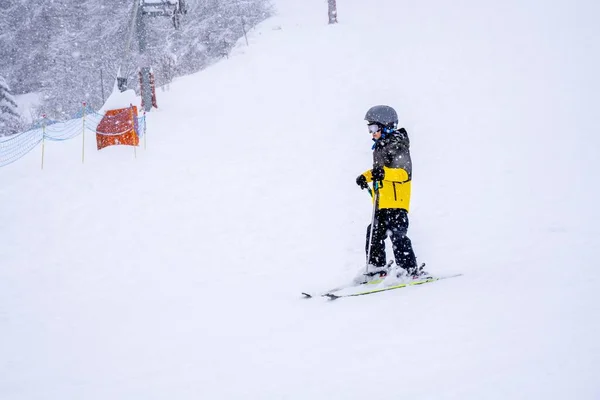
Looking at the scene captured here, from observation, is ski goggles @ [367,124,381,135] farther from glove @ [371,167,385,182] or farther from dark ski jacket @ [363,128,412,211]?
glove @ [371,167,385,182]

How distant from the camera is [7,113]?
78.6ft

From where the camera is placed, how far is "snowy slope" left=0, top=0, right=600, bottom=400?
3.04 m

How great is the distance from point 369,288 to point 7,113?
26.9 metres

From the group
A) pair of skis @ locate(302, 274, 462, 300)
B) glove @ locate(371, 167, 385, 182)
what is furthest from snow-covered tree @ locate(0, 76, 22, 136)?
glove @ locate(371, 167, 385, 182)

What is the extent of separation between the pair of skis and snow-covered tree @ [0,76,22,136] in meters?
25.1

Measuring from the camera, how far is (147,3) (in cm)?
1595

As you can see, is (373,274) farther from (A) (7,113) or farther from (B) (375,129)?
(A) (7,113)

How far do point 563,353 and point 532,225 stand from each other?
154 inches

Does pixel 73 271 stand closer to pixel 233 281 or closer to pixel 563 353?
pixel 233 281

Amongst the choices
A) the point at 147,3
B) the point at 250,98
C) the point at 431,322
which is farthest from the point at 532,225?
the point at 147,3

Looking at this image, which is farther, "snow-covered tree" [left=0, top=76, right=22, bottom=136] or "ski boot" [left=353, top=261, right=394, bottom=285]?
"snow-covered tree" [left=0, top=76, right=22, bottom=136]

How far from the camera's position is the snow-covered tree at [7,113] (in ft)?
77.1

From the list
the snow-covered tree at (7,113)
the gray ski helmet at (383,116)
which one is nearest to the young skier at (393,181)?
the gray ski helmet at (383,116)

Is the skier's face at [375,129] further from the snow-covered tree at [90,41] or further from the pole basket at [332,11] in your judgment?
the pole basket at [332,11]
